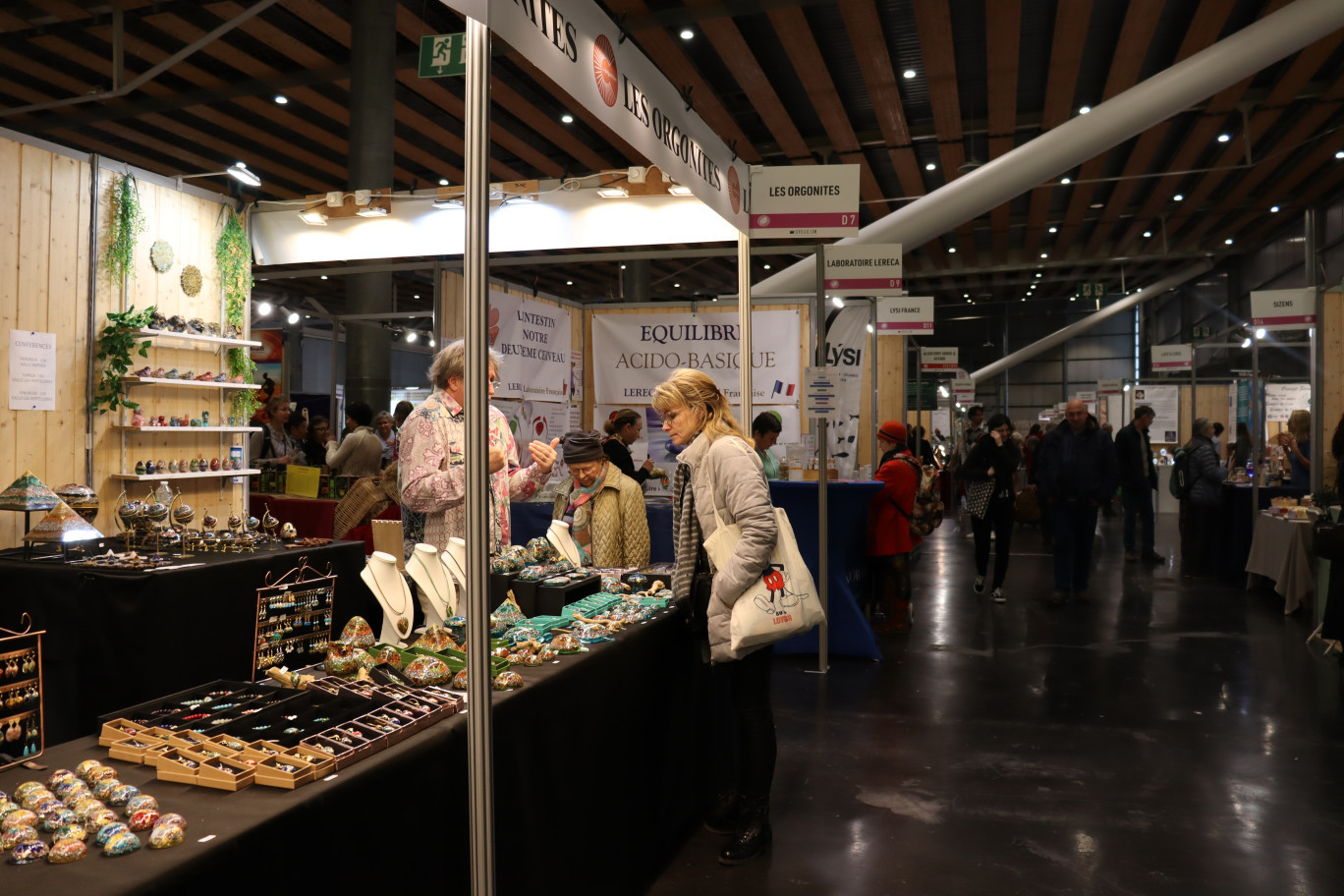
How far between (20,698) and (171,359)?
4422 millimetres

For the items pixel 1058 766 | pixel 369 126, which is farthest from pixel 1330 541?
pixel 369 126

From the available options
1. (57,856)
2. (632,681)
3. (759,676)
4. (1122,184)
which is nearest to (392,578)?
(632,681)

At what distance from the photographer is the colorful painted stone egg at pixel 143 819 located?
1333 millimetres

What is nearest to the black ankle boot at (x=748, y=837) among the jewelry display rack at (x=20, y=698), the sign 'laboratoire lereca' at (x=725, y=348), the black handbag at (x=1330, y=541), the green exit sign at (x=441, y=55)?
the jewelry display rack at (x=20, y=698)

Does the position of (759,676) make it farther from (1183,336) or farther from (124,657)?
(1183,336)

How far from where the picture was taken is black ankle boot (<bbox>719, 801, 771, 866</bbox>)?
3.03 metres

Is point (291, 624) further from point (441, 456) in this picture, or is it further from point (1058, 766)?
point (1058, 766)

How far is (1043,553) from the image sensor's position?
11.3 metres

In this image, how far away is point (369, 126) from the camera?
27.1 feet

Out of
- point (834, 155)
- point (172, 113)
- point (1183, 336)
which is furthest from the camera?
point (1183, 336)

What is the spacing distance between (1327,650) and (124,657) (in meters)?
6.53

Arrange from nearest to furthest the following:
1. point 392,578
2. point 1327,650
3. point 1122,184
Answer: point 392,578 → point 1327,650 → point 1122,184

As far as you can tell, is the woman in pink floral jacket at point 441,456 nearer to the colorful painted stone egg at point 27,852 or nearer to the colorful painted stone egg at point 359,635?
the colorful painted stone egg at point 359,635

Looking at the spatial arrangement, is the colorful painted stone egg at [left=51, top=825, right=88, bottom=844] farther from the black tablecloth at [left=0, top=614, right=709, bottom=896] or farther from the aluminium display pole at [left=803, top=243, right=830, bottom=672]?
the aluminium display pole at [left=803, top=243, right=830, bottom=672]
